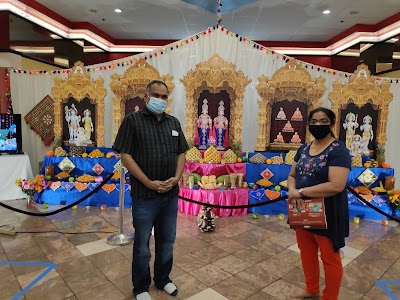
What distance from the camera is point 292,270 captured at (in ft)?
9.86

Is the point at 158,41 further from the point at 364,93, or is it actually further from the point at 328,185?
the point at 328,185

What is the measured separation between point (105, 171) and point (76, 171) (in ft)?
1.83

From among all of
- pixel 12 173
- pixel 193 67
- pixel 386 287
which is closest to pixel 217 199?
pixel 386 287

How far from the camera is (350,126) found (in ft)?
18.2

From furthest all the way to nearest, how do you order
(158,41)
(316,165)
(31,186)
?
(158,41), (31,186), (316,165)

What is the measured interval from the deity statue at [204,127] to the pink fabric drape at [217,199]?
4.17ft

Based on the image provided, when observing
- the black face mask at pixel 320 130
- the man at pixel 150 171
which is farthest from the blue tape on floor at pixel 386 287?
the man at pixel 150 171

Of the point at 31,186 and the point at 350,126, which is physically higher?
the point at 350,126

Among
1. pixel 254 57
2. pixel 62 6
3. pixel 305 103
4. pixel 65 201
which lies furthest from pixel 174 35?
pixel 65 201

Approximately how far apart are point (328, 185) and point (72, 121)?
17.4 ft

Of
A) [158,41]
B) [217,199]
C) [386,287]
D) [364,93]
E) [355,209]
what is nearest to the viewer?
[386,287]

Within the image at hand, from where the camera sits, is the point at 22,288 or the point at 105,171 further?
the point at 105,171

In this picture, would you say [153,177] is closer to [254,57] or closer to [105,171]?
[105,171]

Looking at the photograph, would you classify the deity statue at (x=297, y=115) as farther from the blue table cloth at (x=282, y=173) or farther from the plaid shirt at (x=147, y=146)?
the plaid shirt at (x=147, y=146)
